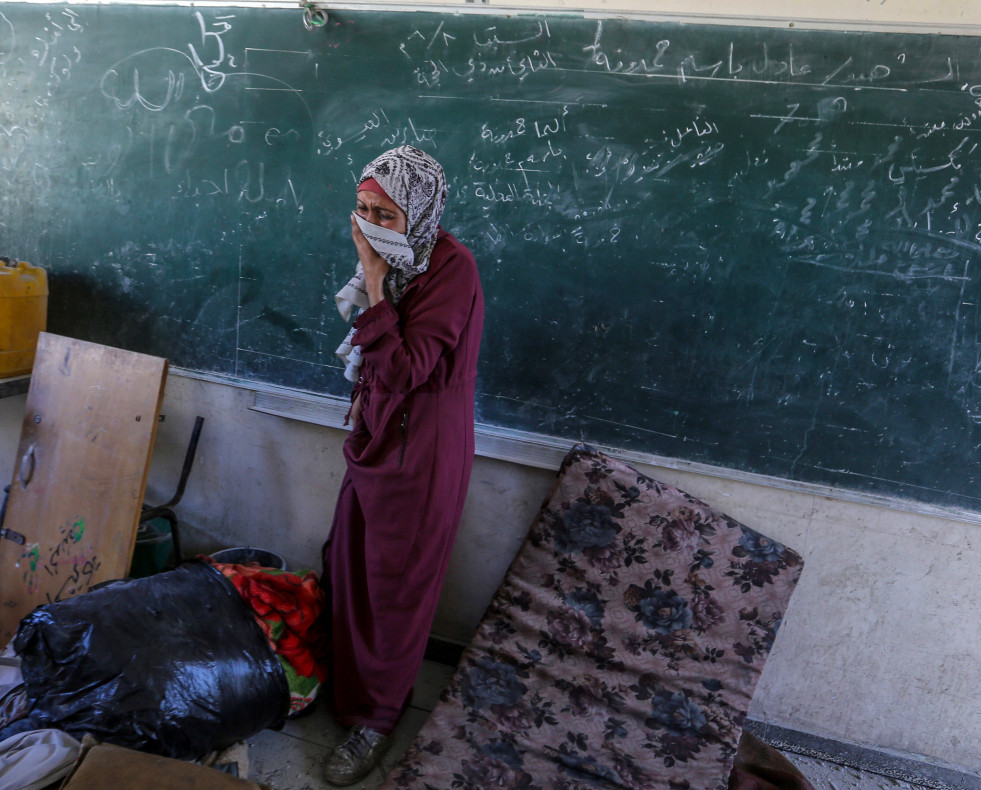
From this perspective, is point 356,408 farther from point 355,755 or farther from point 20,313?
point 20,313

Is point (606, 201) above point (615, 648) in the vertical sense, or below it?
above

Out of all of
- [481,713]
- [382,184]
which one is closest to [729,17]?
[382,184]

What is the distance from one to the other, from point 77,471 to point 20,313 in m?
0.70

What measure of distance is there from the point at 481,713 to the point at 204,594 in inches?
37.8

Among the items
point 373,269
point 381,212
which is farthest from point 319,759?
point 381,212

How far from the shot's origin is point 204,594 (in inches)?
82.1

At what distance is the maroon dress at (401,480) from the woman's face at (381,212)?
0.49 feet

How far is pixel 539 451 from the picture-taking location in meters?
2.39

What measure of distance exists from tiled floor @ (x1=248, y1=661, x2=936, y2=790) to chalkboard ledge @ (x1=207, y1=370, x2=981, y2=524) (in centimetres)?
96

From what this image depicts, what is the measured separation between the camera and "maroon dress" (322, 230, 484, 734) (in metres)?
1.83

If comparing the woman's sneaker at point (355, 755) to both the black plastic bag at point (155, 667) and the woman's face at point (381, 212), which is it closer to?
the black plastic bag at point (155, 667)

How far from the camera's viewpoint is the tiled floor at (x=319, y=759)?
2.08 m

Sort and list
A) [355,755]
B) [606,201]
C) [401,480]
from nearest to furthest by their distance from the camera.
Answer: [401,480] → [355,755] → [606,201]

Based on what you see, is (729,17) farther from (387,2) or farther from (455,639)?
(455,639)
